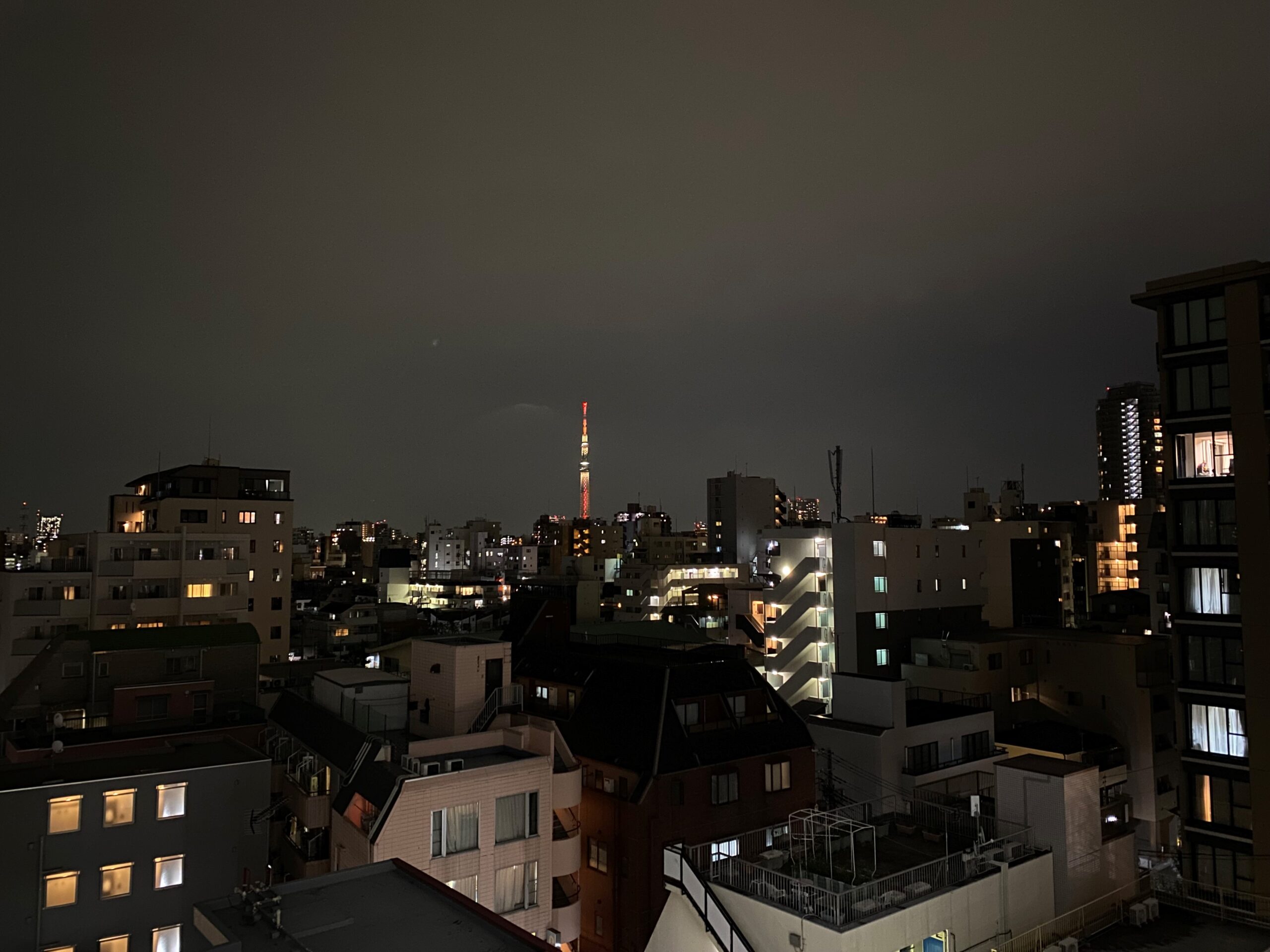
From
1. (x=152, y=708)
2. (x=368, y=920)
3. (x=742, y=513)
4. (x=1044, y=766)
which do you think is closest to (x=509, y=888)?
(x=368, y=920)

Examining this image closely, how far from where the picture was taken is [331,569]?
146000 millimetres

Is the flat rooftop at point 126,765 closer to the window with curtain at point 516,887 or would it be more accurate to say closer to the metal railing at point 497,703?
the metal railing at point 497,703

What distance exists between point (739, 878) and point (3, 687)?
37.4 metres

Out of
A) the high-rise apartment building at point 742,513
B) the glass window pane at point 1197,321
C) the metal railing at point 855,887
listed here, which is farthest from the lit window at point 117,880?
the high-rise apartment building at point 742,513

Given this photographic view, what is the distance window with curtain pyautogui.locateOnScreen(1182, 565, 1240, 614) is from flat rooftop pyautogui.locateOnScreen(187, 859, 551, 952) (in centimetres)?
2328

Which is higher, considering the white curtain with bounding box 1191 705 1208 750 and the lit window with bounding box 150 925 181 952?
the white curtain with bounding box 1191 705 1208 750

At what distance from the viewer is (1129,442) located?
17625 centimetres

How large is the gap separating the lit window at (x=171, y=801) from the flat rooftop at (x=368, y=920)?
871 cm

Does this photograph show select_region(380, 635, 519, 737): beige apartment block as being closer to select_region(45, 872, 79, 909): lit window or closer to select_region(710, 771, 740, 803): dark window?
select_region(710, 771, 740, 803): dark window

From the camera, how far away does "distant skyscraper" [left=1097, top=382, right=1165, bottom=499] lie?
170000 mm

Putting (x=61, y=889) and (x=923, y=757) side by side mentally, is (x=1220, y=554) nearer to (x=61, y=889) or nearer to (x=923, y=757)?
(x=923, y=757)

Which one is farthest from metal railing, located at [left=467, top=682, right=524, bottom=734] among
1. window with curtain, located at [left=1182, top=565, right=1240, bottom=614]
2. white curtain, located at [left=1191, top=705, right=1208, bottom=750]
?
window with curtain, located at [left=1182, top=565, right=1240, bottom=614]

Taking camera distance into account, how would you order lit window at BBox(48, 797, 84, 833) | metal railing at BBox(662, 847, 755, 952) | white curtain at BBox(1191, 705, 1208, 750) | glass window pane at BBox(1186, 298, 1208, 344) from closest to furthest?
metal railing at BBox(662, 847, 755, 952) < lit window at BBox(48, 797, 84, 833) < white curtain at BBox(1191, 705, 1208, 750) < glass window pane at BBox(1186, 298, 1208, 344)

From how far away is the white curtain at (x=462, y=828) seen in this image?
17953 millimetres
